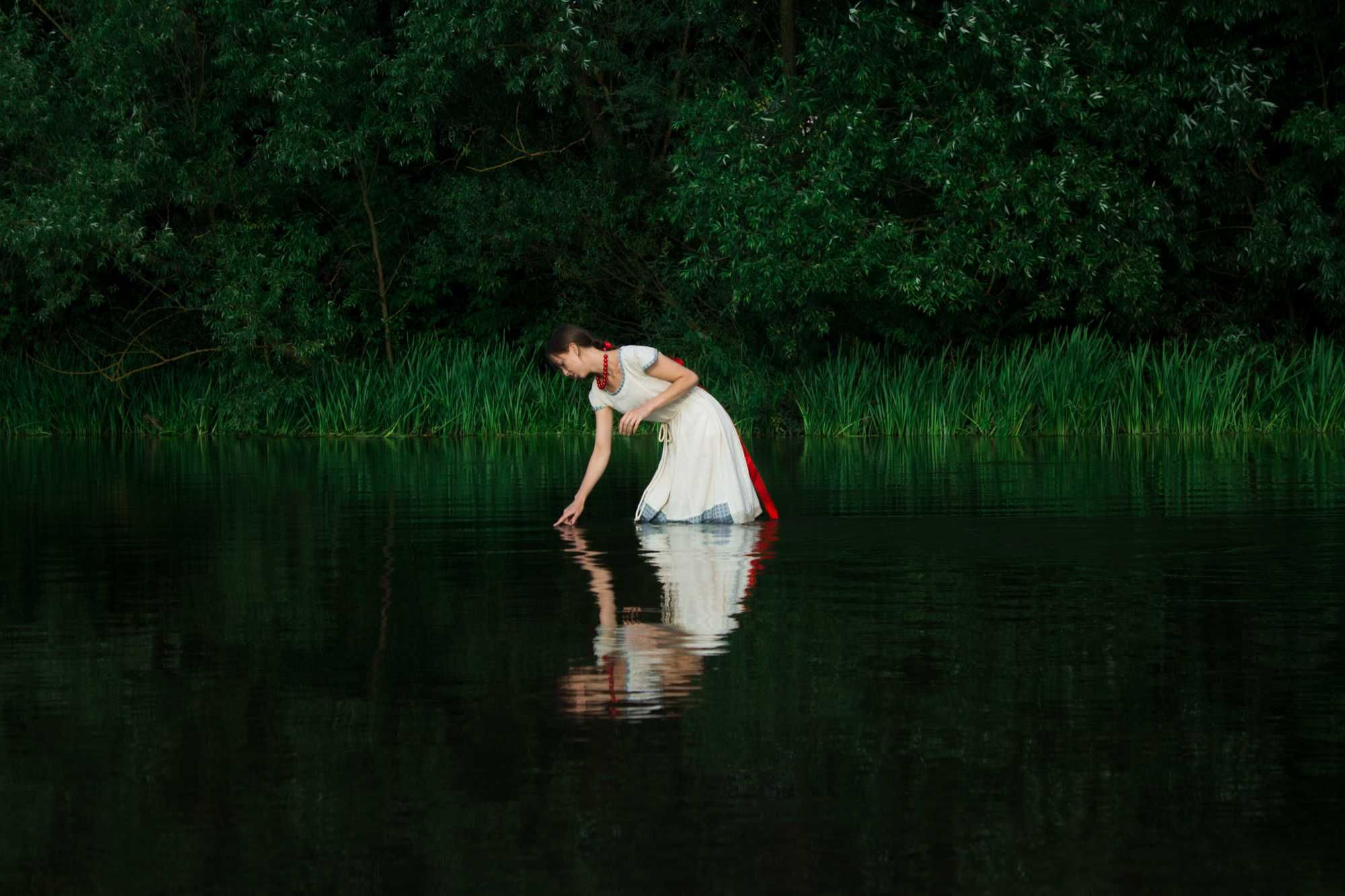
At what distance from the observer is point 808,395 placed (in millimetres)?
27344

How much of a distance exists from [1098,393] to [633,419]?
15143 millimetres

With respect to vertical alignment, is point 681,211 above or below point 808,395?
above

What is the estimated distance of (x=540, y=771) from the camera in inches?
204

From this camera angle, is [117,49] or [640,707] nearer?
[640,707]

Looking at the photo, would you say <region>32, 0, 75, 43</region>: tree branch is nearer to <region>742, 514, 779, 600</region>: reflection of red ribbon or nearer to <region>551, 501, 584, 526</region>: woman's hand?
<region>551, 501, 584, 526</region>: woman's hand

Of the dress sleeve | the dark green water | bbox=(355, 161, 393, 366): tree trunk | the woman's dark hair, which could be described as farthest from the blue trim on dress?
bbox=(355, 161, 393, 366): tree trunk

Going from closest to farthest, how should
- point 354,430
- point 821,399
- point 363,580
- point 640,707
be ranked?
1. point 640,707
2. point 363,580
3. point 821,399
4. point 354,430

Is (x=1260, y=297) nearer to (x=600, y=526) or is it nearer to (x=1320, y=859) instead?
(x=600, y=526)

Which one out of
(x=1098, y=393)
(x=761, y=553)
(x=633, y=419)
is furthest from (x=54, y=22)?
(x=761, y=553)

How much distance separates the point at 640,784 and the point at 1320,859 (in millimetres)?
1712

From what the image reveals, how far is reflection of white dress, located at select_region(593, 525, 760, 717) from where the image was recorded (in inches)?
262

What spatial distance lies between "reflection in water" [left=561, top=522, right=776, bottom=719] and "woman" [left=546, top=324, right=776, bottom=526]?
59 cm

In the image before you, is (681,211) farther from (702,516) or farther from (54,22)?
(702,516)

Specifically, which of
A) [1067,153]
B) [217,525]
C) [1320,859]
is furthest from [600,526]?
[1067,153]
